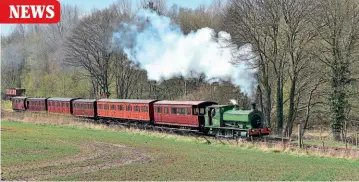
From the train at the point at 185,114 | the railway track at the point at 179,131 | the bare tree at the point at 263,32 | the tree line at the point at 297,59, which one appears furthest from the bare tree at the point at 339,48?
the train at the point at 185,114

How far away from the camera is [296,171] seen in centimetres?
1769

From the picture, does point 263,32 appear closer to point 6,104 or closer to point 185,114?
point 185,114

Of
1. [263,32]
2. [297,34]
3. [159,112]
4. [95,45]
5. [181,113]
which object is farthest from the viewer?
[95,45]

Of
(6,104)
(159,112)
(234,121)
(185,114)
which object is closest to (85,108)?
(159,112)

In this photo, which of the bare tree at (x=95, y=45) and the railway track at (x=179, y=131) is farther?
the bare tree at (x=95, y=45)

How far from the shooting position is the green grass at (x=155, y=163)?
1620 centimetres

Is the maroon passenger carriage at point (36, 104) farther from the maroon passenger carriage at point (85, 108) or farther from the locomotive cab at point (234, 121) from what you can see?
the locomotive cab at point (234, 121)

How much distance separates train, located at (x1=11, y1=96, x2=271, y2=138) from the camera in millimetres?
30016

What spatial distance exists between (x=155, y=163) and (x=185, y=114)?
1508 cm

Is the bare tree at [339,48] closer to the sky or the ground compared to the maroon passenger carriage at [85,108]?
closer to the sky

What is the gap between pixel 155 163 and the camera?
63.4ft

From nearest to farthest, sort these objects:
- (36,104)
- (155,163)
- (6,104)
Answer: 1. (155,163)
2. (36,104)
3. (6,104)

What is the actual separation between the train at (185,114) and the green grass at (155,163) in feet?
12.0

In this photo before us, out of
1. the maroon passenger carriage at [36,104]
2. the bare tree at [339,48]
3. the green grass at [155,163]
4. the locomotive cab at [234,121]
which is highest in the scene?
the bare tree at [339,48]
